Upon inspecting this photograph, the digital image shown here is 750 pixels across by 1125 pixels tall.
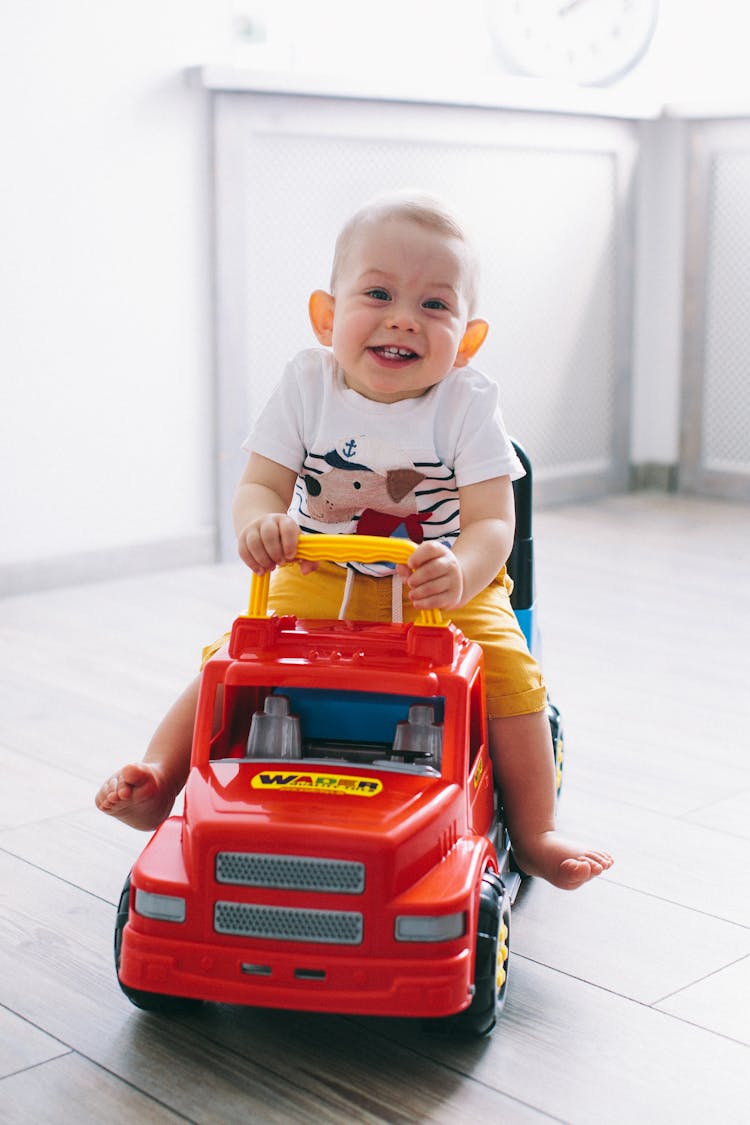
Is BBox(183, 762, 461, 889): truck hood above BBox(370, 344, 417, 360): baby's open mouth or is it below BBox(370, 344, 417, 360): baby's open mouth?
below

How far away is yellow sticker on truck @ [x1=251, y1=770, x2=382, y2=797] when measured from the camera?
3.09ft

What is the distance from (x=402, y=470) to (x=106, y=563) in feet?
3.90

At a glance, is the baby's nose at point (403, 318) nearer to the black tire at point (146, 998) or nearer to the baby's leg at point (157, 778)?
the baby's leg at point (157, 778)

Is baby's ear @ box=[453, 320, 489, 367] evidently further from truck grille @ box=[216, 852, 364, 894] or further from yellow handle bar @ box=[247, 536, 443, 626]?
truck grille @ box=[216, 852, 364, 894]

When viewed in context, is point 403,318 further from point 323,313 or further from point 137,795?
point 137,795

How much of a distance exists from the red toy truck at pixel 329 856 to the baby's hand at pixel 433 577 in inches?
0.6

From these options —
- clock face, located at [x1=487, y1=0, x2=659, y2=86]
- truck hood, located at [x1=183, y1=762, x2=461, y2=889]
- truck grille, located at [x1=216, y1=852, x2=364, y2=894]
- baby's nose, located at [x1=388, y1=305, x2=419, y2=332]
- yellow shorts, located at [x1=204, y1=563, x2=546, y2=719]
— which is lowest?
truck grille, located at [x1=216, y1=852, x2=364, y2=894]

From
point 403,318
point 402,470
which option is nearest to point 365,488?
point 402,470

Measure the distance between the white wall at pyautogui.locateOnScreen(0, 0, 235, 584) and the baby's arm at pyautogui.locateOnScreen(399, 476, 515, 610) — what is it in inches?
45.5

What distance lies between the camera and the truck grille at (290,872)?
2.91ft

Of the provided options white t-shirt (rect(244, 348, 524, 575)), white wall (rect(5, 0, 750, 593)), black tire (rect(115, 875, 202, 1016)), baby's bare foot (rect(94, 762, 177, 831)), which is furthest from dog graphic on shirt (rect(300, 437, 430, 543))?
white wall (rect(5, 0, 750, 593))

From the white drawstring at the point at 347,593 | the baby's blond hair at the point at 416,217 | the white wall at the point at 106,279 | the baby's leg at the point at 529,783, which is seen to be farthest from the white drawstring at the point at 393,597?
the white wall at the point at 106,279

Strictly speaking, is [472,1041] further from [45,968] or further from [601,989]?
[45,968]

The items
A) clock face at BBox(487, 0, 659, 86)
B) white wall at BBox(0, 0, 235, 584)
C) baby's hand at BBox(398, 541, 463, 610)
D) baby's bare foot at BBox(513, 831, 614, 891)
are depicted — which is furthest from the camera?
clock face at BBox(487, 0, 659, 86)
